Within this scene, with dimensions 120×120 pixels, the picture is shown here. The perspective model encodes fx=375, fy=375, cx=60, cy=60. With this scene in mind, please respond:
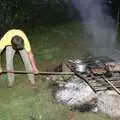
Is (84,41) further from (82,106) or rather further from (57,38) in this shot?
(82,106)

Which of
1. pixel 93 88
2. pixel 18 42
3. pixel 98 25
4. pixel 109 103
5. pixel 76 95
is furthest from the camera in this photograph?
pixel 98 25

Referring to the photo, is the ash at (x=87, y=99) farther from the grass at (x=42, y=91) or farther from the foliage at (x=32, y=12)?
the foliage at (x=32, y=12)

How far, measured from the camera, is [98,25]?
60.1 ft

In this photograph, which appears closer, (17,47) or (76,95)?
(76,95)

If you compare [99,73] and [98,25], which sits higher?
[98,25]

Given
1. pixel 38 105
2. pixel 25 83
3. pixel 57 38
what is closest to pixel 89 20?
pixel 57 38

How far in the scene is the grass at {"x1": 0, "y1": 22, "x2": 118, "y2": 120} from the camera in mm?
9445

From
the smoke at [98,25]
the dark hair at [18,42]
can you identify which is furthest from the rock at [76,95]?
the smoke at [98,25]

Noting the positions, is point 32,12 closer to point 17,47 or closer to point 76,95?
point 17,47

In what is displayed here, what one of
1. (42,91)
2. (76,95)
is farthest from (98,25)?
(76,95)

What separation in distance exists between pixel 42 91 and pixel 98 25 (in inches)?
329

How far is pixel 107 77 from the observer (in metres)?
10.2

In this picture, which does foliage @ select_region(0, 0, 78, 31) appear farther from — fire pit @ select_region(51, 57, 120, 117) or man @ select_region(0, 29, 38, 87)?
fire pit @ select_region(51, 57, 120, 117)

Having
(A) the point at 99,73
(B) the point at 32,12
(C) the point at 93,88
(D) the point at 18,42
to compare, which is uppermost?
(B) the point at 32,12
